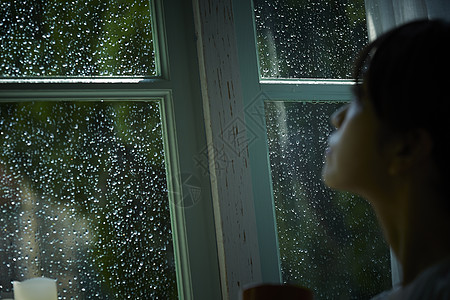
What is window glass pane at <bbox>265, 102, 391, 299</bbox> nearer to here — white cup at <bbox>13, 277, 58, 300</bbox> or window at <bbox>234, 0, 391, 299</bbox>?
window at <bbox>234, 0, 391, 299</bbox>

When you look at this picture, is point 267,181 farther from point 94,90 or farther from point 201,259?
point 94,90

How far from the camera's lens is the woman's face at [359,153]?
90cm

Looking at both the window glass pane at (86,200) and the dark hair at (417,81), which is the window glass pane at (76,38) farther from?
the dark hair at (417,81)

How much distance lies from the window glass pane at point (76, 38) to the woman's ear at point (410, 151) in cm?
93

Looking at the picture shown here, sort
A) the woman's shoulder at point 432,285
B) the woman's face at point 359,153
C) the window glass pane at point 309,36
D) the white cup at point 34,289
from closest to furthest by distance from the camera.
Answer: the woman's shoulder at point 432,285
the woman's face at point 359,153
the white cup at point 34,289
the window glass pane at point 309,36

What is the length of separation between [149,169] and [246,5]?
2.02 feet

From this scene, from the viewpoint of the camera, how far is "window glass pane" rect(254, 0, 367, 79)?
180 centimetres

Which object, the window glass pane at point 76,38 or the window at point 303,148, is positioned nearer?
the window glass pane at point 76,38

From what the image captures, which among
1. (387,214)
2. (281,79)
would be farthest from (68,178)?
(387,214)

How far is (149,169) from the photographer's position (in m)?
1.59

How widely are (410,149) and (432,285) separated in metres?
0.21

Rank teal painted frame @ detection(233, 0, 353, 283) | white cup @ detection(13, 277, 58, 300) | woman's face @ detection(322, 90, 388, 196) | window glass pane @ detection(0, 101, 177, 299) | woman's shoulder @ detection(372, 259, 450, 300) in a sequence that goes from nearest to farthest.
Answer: woman's shoulder @ detection(372, 259, 450, 300) < woman's face @ detection(322, 90, 388, 196) < white cup @ detection(13, 277, 58, 300) < window glass pane @ detection(0, 101, 177, 299) < teal painted frame @ detection(233, 0, 353, 283)

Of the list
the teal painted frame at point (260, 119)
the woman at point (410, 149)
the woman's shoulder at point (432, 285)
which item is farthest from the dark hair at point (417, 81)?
the teal painted frame at point (260, 119)

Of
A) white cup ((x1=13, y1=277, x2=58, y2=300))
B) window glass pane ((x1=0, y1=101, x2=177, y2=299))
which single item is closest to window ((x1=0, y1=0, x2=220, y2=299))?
window glass pane ((x1=0, y1=101, x2=177, y2=299))
